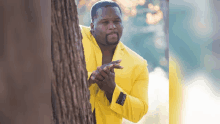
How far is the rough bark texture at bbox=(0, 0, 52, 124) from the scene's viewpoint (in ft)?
0.93

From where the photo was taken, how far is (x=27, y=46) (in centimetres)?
31

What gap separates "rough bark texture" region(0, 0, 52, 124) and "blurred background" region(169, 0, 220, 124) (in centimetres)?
193

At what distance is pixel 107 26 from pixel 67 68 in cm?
102

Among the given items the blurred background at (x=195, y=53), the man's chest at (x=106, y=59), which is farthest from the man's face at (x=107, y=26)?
the blurred background at (x=195, y=53)

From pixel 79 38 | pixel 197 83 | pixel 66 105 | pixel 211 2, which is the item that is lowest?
pixel 197 83

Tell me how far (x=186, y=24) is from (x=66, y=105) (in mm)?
1751

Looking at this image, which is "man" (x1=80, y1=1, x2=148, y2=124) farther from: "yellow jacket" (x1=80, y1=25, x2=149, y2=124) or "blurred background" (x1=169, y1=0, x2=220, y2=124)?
"blurred background" (x1=169, y1=0, x2=220, y2=124)

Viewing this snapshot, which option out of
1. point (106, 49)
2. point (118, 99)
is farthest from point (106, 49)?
point (118, 99)

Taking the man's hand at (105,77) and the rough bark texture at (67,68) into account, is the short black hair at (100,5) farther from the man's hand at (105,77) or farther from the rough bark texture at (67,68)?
the rough bark texture at (67,68)

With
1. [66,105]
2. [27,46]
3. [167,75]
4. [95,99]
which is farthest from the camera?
[167,75]

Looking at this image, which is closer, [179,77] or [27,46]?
[27,46]

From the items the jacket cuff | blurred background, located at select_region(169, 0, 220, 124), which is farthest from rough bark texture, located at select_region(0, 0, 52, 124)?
blurred background, located at select_region(169, 0, 220, 124)

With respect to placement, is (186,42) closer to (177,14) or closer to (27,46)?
(177,14)

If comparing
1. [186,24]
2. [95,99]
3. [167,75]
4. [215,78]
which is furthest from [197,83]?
[95,99]
